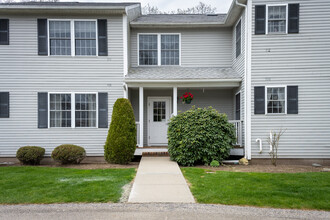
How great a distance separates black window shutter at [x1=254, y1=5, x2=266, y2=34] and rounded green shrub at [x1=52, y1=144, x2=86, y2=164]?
744 cm

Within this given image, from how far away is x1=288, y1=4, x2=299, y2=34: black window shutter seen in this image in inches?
355

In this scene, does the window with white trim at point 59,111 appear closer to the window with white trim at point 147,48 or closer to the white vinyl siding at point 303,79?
the window with white trim at point 147,48

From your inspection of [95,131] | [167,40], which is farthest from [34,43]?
[167,40]

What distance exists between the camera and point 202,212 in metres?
4.40

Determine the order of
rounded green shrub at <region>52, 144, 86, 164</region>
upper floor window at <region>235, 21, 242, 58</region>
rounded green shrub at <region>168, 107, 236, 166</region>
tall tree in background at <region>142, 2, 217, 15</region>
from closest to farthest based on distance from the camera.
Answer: rounded green shrub at <region>168, 107, 236, 166</region>
rounded green shrub at <region>52, 144, 86, 164</region>
upper floor window at <region>235, 21, 242, 58</region>
tall tree in background at <region>142, 2, 217, 15</region>

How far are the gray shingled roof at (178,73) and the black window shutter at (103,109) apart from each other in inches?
45.6

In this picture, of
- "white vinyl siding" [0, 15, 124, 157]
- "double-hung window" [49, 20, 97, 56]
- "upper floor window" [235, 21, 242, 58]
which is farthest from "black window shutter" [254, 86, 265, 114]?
"double-hung window" [49, 20, 97, 56]

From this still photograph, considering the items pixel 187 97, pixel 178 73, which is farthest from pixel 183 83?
pixel 187 97

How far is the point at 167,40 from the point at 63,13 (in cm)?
425

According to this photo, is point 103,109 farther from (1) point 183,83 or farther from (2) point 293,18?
(2) point 293,18

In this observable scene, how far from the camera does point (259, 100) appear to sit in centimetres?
913

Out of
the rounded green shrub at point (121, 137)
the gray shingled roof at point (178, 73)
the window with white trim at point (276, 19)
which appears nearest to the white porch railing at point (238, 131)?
the gray shingled roof at point (178, 73)

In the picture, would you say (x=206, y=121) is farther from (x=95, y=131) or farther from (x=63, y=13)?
(x=63, y=13)

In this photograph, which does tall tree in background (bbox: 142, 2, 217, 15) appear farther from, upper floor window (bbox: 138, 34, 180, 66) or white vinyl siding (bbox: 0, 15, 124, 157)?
white vinyl siding (bbox: 0, 15, 124, 157)
